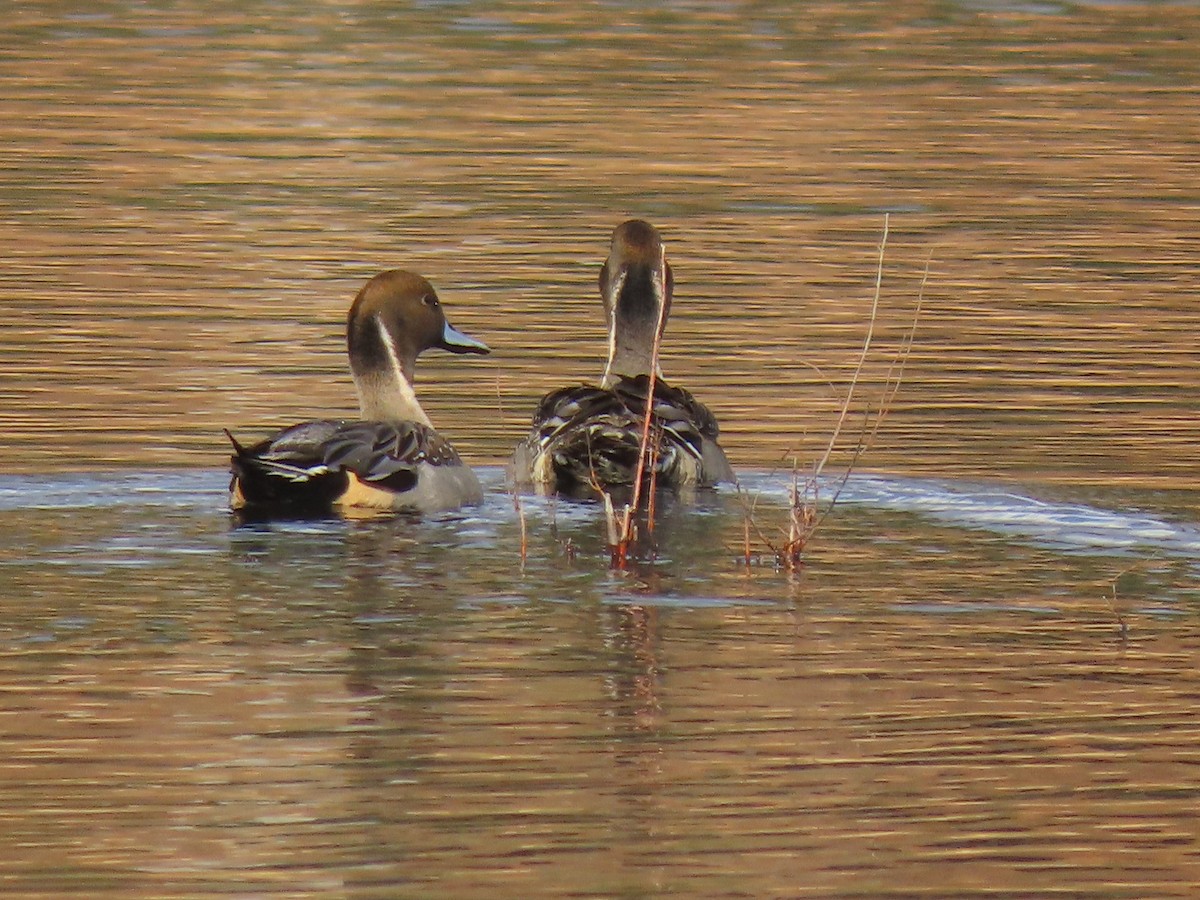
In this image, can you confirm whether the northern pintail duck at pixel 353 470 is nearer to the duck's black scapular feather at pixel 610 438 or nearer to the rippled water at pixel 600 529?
the rippled water at pixel 600 529

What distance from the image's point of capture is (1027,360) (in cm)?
1565

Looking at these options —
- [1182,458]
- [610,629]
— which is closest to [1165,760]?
[610,629]

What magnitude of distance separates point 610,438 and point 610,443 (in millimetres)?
22

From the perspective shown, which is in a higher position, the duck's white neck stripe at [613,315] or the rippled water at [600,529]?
the duck's white neck stripe at [613,315]

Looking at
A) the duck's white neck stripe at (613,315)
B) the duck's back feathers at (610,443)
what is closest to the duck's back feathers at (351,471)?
the duck's back feathers at (610,443)

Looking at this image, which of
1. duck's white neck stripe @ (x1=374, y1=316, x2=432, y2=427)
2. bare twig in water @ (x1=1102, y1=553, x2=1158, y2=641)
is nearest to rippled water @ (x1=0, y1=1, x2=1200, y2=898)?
bare twig in water @ (x1=1102, y1=553, x2=1158, y2=641)

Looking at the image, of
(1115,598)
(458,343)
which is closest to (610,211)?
(458,343)

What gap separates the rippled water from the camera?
25.0ft

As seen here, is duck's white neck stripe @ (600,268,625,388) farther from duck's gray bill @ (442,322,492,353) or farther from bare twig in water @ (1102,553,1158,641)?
bare twig in water @ (1102,553,1158,641)

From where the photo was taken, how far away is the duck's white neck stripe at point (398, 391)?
13109 mm

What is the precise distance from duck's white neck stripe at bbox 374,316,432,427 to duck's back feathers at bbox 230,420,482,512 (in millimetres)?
813

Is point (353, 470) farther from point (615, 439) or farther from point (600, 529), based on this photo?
point (615, 439)

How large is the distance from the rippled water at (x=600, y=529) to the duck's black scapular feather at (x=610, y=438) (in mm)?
251

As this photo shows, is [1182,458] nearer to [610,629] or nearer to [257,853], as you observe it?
[610,629]
